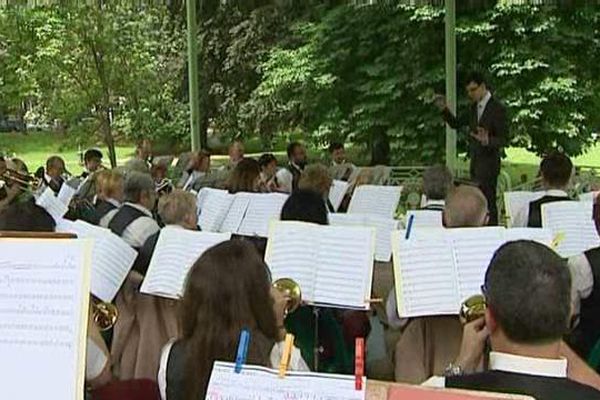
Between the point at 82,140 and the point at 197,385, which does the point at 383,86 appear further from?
the point at 197,385

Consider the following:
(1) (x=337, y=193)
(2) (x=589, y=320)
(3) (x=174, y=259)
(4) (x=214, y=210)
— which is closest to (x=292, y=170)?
(1) (x=337, y=193)

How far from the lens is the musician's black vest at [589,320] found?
3043 mm

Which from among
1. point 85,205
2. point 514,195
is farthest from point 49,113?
point 514,195

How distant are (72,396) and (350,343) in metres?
2.18

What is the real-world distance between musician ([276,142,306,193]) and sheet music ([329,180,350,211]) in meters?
0.85

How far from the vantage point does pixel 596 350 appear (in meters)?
3.00

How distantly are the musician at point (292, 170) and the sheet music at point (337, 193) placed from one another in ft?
2.80

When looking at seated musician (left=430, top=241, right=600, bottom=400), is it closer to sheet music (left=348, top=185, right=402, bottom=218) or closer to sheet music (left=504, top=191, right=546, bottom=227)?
sheet music (left=504, top=191, right=546, bottom=227)

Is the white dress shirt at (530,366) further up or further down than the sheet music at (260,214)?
further up

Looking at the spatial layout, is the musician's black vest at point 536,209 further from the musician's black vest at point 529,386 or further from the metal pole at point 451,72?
the metal pole at point 451,72

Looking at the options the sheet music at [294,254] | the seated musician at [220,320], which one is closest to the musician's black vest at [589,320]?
the sheet music at [294,254]

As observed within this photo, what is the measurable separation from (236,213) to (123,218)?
30.2 inches

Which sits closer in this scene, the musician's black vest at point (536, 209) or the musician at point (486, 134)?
the musician's black vest at point (536, 209)

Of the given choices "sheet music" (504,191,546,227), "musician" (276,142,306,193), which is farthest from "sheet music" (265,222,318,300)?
"musician" (276,142,306,193)
